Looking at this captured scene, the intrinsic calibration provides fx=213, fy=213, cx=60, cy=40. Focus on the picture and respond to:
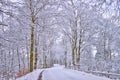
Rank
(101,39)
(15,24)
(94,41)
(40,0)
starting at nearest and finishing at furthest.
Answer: (15,24)
(40,0)
(94,41)
(101,39)

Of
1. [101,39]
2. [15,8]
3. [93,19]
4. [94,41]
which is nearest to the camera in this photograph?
[15,8]

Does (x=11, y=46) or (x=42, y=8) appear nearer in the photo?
(x=11, y=46)

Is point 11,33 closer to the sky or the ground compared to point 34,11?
closer to the ground

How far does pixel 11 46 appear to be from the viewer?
1515 centimetres

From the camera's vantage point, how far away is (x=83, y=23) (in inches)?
1559

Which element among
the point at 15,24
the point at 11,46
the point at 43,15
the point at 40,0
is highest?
the point at 40,0

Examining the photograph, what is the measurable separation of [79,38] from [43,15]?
51.7ft

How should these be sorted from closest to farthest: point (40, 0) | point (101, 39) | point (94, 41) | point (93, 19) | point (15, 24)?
point (15, 24) → point (40, 0) → point (93, 19) → point (94, 41) → point (101, 39)

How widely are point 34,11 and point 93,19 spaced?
15.9 meters

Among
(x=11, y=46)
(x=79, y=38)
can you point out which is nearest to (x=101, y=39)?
(x=79, y=38)

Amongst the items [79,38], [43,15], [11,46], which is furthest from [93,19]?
[11,46]

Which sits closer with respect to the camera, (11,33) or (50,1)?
(11,33)

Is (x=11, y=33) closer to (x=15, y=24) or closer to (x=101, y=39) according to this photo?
(x=15, y=24)

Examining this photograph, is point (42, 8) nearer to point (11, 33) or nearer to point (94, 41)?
point (11, 33)
